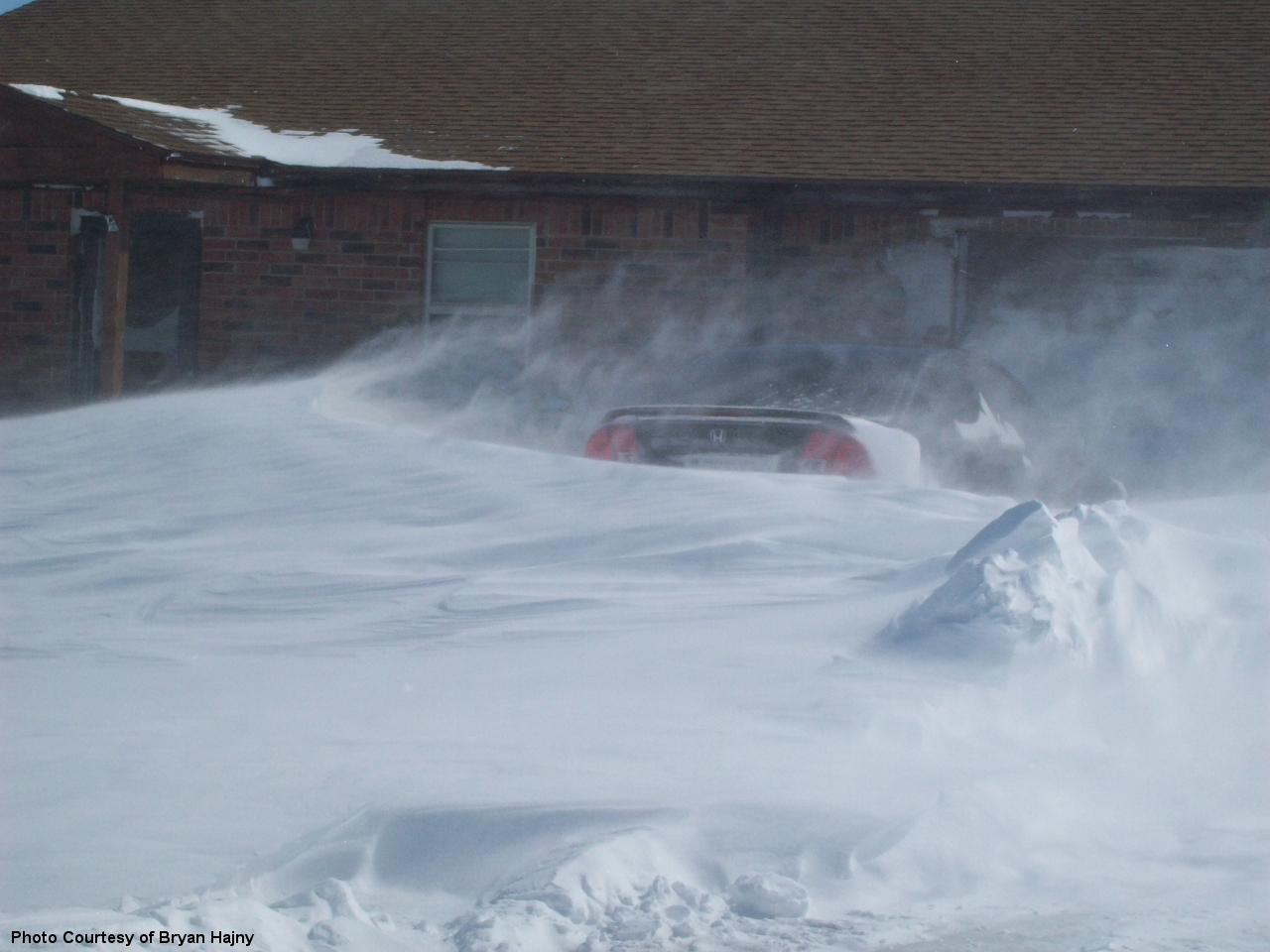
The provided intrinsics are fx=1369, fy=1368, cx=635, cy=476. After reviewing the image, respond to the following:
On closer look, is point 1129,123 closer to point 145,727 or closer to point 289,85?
point 289,85

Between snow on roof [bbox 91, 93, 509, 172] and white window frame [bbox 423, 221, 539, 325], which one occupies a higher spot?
snow on roof [bbox 91, 93, 509, 172]

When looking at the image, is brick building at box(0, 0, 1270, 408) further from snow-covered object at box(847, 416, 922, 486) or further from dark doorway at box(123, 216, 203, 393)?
snow-covered object at box(847, 416, 922, 486)

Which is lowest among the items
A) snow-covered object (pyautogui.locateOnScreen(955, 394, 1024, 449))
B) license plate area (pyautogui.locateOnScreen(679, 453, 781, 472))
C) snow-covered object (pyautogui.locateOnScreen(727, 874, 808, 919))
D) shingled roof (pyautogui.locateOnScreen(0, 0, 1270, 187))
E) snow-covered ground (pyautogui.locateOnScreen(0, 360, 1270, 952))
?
snow-covered object (pyautogui.locateOnScreen(727, 874, 808, 919))

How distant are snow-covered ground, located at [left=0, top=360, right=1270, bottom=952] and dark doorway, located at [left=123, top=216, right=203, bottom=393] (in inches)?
273

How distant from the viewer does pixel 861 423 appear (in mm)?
5258

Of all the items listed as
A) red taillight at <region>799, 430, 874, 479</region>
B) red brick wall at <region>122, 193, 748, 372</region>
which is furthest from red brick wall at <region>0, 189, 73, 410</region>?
red taillight at <region>799, 430, 874, 479</region>

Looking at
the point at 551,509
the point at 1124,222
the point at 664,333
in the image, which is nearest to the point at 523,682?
the point at 551,509

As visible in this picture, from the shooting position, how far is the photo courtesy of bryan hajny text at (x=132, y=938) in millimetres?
2254

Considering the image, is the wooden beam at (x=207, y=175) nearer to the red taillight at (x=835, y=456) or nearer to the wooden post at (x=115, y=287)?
the wooden post at (x=115, y=287)

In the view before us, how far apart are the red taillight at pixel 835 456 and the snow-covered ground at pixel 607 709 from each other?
0.74ft

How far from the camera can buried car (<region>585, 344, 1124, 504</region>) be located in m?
5.25

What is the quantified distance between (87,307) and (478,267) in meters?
3.34

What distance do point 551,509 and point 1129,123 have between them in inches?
307

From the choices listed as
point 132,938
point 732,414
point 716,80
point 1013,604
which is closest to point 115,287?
point 716,80
